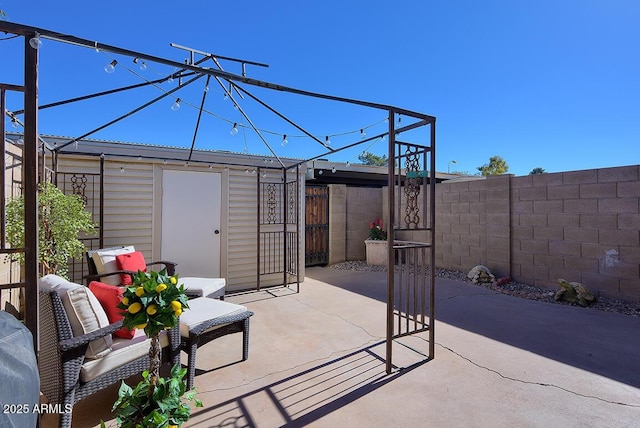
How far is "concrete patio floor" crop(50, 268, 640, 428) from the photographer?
193 cm

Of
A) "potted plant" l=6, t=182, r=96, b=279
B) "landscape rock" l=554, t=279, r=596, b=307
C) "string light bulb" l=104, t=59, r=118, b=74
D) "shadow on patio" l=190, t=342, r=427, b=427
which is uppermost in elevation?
"string light bulb" l=104, t=59, r=118, b=74

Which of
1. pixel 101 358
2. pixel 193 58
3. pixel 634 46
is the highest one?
pixel 634 46

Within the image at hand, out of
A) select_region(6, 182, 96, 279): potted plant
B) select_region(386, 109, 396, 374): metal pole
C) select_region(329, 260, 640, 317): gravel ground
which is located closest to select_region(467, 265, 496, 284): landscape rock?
select_region(329, 260, 640, 317): gravel ground

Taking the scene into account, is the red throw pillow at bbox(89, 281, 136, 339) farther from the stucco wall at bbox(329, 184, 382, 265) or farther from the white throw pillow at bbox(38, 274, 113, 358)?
the stucco wall at bbox(329, 184, 382, 265)

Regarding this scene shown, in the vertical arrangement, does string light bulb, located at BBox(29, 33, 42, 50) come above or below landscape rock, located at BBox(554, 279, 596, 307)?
above

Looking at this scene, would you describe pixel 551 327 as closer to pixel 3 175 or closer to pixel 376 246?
pixel 376 246

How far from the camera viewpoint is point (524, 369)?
2508 millimetres

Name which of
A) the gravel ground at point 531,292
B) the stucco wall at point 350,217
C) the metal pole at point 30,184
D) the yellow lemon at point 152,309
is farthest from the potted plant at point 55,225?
the stucco wall at point 350,217

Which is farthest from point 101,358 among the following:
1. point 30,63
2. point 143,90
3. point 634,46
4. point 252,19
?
point 634,46

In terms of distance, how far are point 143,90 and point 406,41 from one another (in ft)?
14.1

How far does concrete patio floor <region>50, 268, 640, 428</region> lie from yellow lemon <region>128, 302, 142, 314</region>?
A: 963 mm

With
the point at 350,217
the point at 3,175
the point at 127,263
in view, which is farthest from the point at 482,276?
the point at 3,175

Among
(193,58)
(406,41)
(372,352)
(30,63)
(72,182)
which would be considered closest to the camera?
(30,63)

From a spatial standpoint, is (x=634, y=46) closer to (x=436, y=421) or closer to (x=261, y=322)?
(x=436, y=421)
